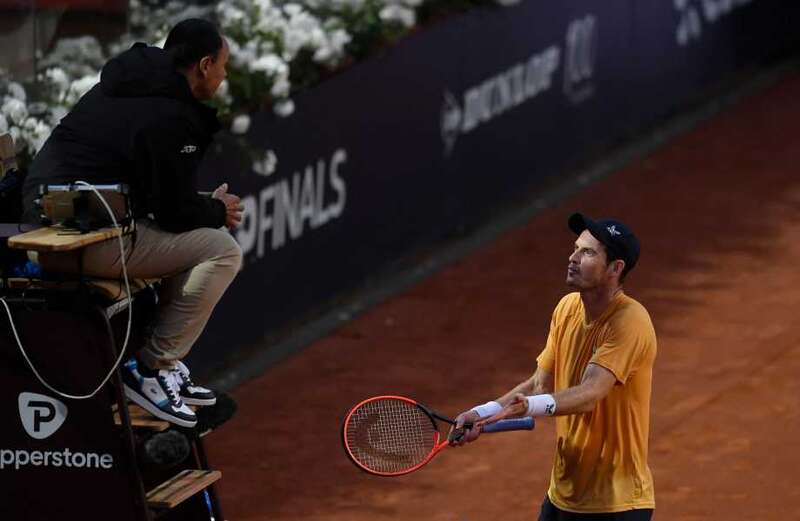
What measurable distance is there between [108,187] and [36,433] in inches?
40.8

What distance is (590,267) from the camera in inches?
264

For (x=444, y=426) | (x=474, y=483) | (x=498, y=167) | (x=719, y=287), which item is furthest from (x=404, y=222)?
(x=474, y=483)

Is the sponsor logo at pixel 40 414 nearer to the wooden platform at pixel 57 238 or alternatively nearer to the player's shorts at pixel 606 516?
the wooden platform at pixel 57 238

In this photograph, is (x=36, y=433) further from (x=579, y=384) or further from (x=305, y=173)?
(x=305, y=173)

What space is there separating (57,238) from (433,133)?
7.62 metres

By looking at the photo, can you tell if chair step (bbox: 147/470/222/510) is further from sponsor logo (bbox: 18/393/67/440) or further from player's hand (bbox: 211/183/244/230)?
player's hand (bbox: 211/183/244/230)

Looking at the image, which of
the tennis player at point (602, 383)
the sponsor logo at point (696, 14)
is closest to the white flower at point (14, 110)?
the tennis player at point (602, 383)

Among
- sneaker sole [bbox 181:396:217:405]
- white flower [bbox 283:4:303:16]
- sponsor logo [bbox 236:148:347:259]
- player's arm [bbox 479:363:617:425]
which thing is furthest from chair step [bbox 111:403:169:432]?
white flower [bbox 283:4:303:16]

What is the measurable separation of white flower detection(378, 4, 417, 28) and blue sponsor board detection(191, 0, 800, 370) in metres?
0.22

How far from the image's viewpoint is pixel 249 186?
38.3 feet

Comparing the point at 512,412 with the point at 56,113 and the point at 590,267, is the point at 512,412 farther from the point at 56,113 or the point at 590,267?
the point at 56,113

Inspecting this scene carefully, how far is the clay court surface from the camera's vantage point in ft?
31.9

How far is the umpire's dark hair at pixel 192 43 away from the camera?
6.94 meters

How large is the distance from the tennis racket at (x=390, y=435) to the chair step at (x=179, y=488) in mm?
790
